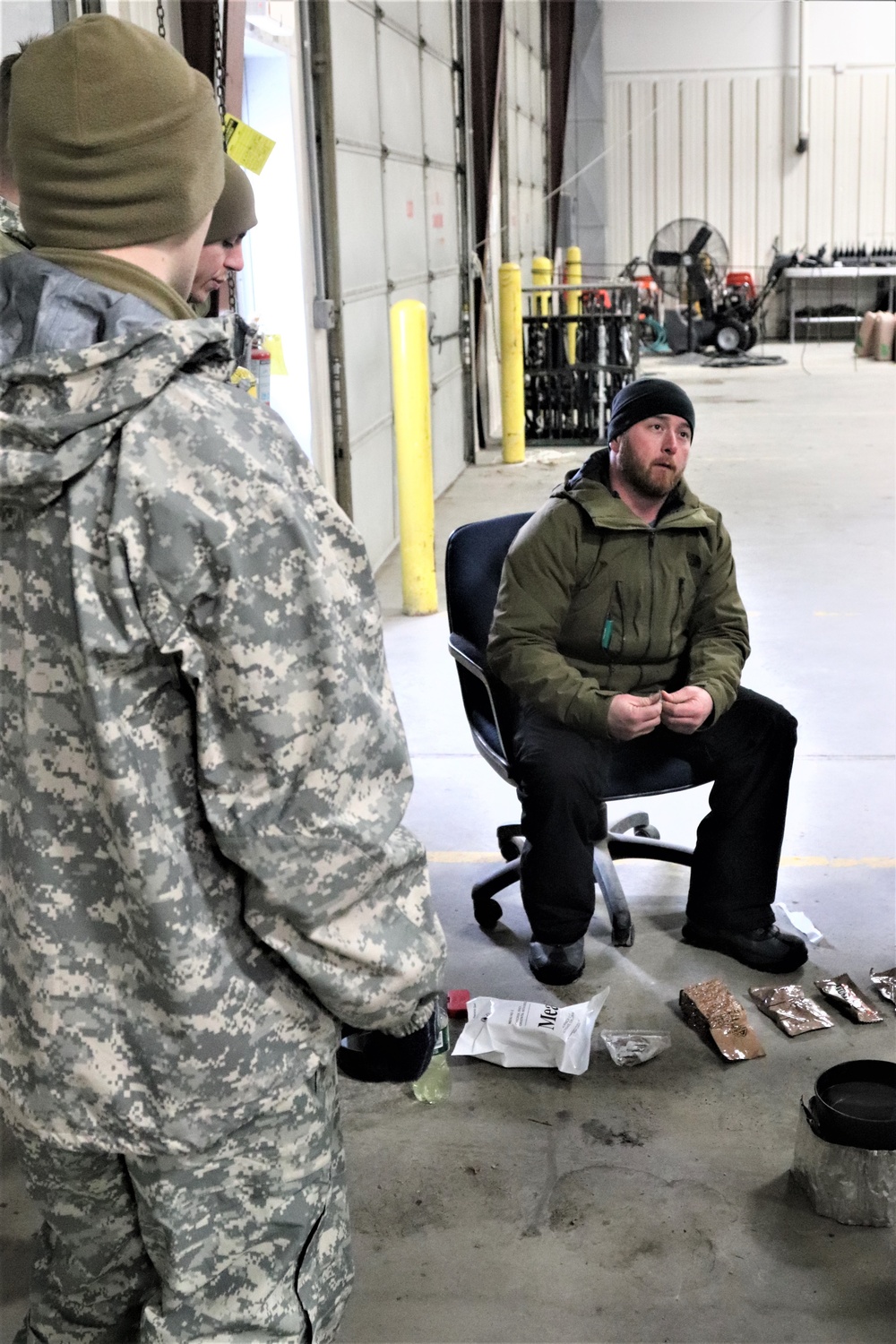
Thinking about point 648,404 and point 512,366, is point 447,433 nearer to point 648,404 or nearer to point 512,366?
point 512,366

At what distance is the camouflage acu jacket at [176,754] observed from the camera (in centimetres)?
121

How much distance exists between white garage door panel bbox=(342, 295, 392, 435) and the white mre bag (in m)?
3.66

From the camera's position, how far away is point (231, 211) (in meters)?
2.06

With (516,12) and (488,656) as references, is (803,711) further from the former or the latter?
(516,12)

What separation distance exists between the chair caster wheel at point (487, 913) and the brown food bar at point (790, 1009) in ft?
2.10

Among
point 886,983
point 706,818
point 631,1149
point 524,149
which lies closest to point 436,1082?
point 631,1149

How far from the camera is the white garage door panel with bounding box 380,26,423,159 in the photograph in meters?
6.68

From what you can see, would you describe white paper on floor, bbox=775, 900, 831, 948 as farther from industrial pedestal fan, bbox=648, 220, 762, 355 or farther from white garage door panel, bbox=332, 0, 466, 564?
industrial pedestal fan, bbox=648, 220, 762, 355

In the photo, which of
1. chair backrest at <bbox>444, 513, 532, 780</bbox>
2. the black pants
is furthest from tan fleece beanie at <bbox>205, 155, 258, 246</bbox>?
the black pants

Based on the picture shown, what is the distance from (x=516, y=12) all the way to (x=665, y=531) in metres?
11.3

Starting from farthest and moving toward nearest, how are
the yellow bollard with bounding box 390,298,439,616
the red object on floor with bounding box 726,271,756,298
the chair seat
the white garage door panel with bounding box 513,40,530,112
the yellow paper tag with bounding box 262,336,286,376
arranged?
1. the red object on floor with bounding box 726,271,756,298
2. the white garage door panel with bounding box 513,40,530,112
3. the yellow bollard with bounding box 390,298,439,616
4. the yellow paper tag with bounding box 262,336,286,376
5. the chair seat

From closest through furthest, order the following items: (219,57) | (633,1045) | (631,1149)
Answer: (631,1149)
(633,1045)
(219,57)

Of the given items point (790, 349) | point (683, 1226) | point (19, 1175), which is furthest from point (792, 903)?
point (790, 349)

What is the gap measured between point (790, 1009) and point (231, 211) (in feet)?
6.05
